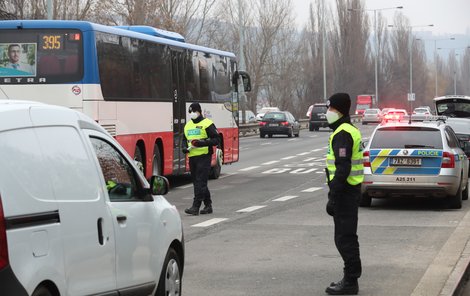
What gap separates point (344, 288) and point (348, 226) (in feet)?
1.83

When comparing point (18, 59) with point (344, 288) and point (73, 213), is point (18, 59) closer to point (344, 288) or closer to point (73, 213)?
point (344, 288)

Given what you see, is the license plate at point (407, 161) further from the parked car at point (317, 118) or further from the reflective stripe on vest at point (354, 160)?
the parked car at point (317, 118)

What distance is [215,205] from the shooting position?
685 inches

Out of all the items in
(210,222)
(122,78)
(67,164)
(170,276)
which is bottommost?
(210,222)

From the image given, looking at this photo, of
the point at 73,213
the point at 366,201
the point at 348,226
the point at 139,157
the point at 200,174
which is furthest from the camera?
the point at 139,157

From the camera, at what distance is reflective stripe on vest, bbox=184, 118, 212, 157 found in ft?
50.7

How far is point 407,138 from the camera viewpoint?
16.3m

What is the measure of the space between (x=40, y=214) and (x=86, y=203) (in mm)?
648

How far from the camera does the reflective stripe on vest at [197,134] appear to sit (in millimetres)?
15461

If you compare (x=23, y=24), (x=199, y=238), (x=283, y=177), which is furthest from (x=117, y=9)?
(x=199, y=238)

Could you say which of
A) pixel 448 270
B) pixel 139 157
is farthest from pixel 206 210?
pixel 448 270

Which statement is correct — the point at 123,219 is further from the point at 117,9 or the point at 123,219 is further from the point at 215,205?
the point at 117,9

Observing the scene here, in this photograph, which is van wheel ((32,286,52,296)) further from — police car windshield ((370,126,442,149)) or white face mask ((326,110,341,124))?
police car windshield ((370,126,442,149))

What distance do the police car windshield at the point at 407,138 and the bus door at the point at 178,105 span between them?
20.1 feet
